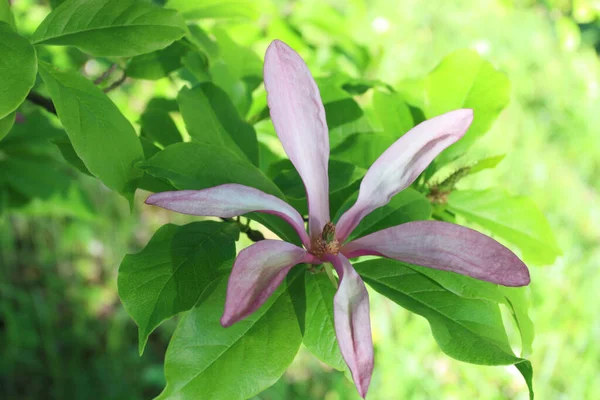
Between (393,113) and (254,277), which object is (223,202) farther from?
(393,113)

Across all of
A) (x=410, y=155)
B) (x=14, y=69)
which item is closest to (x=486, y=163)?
(x=410, y=155)

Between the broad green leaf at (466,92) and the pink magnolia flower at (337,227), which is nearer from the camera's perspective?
the pink magnolia flower at (337,227)

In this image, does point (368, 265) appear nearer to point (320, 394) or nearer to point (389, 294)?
point (389, 294)

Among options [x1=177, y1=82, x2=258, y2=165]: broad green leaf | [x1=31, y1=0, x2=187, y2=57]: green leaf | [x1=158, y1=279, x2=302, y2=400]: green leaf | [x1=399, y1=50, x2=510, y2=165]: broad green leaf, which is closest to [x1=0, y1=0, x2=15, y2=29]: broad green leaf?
[x1=31, y1=0, x2=187, y2=57]: green leaf

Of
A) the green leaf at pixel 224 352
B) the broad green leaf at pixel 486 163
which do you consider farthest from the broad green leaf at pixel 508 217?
the green leaf at pixel 224 352

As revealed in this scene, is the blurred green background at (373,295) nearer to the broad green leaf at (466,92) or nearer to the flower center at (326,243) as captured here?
the broad green leaf at (466,92)

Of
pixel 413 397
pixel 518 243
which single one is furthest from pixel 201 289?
pixel 413 397
